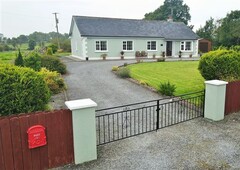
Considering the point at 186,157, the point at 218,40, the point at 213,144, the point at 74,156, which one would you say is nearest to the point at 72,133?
the point at 74,156

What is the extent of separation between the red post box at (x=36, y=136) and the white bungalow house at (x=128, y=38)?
23481mm

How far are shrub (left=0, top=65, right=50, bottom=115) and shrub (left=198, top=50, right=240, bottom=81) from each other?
25.2ft

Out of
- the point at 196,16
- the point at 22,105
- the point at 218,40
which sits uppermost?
the point at 196,16

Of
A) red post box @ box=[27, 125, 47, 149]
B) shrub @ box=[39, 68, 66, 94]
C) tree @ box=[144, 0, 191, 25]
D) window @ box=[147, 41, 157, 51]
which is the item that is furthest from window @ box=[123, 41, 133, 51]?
tree @ box=[144, 0, 191, 25]

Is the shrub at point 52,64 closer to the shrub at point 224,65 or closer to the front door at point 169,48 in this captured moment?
the shrub at point 224,65

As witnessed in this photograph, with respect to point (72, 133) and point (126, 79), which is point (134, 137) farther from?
point (126, 79)

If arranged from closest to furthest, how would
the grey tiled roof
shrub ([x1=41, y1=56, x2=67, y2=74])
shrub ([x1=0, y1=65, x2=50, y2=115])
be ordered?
shrub ([x1=0, y1=65, x2=50, y2=115])
shrub ([x1=41, y1=56, x2=67, y2=74])
the grey tiled roof

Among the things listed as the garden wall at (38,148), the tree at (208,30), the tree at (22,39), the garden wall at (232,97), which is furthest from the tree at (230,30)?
the tree at (22,39)

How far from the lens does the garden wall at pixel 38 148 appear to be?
4262 mm

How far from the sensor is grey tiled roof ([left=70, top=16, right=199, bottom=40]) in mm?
28438

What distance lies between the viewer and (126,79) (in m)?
14.6

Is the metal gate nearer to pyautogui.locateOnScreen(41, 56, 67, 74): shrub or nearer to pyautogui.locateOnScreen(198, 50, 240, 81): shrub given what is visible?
pyautogui.locateOnScreen(198, 50, 240, 81): shrub

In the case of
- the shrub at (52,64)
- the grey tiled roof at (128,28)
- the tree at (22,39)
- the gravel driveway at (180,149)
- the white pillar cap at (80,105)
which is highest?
the tree at (22,39)

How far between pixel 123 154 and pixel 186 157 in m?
1.53
